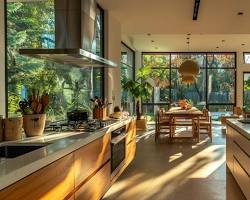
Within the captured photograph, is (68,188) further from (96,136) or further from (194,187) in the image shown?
(194,187)

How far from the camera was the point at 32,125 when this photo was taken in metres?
3.07

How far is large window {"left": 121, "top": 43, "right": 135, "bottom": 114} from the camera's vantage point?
489 inches

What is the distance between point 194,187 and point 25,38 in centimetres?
292

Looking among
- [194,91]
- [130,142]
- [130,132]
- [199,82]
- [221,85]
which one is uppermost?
[199,82]

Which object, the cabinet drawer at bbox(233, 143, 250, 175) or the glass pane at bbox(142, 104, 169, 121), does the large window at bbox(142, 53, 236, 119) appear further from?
the cabinet drawer at bbox(233, 143, 250, 175)

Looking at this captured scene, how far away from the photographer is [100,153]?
11.6 ft

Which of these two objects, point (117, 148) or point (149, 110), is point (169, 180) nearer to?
point (117, 148)

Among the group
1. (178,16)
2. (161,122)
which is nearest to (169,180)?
(178,16)

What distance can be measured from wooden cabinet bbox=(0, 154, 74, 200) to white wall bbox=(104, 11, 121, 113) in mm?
4463

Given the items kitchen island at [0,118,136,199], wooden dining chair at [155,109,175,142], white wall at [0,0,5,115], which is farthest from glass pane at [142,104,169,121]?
white wall at [0,0,5,115]

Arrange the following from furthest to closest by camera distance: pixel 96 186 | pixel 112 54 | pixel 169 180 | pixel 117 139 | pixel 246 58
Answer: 1. pixel 246 58
2. pixel 112 54
3. pixel 169 180
4. pixel 117 139
5. pixel 96 186

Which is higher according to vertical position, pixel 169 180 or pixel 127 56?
pixel 127 56

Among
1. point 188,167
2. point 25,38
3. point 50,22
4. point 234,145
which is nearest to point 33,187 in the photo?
point 25,38

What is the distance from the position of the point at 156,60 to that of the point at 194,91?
2.15m
